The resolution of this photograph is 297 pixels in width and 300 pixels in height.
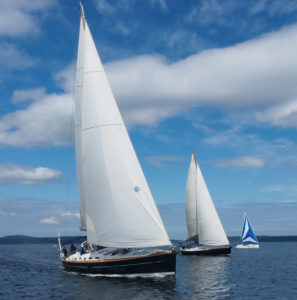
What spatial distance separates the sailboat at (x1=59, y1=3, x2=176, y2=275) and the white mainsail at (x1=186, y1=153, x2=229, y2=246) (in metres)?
31.6

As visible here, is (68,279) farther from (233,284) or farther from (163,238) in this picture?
(233,284)

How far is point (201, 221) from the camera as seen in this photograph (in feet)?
221

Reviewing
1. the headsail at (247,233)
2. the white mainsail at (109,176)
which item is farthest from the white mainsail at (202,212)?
A: the headsail at (247,233)

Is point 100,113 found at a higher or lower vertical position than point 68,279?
higher

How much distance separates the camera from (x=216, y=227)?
65688mm

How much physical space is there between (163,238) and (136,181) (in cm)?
566

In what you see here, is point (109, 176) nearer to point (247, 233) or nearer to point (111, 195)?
point (111, 195)

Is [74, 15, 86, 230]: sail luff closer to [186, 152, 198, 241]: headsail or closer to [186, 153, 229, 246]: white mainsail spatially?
[186, 153, 229, 246]: white mainsail

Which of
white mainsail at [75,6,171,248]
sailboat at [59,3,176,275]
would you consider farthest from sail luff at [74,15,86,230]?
white mainsail at [75,6,171,248]

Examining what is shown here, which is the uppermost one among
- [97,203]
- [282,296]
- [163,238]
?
[97,203]

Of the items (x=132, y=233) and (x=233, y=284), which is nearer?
(x=132, y=233)

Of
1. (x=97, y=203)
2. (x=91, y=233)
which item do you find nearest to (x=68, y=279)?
(x=91, y=233)

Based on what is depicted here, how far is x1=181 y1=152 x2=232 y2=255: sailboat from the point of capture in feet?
216

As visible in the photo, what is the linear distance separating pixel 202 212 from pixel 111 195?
35.7 metres
